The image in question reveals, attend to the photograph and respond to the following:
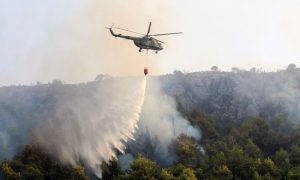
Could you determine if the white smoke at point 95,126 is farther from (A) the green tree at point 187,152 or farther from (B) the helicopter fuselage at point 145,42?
(B) the helicopter fuselage at point 145,42

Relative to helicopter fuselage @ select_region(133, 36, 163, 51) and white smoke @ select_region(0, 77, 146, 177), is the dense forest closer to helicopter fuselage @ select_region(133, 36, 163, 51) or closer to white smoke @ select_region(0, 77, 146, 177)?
white smoke @ select_region(0, 77, 146, 177)

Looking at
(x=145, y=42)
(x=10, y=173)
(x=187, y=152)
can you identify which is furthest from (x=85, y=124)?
(x=145, y=42)

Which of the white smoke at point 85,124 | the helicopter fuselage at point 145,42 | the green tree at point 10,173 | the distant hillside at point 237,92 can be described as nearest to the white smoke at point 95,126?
the white smoke at point 85,124

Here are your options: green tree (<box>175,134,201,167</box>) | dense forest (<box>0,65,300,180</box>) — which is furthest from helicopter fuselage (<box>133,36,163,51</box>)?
green tree (<box>175,134,201,167</box>)

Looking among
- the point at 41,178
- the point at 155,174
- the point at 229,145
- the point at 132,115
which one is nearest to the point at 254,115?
the point at 229,145

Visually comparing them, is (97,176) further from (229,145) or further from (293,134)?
(293,134)

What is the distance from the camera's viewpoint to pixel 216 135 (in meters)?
99.8

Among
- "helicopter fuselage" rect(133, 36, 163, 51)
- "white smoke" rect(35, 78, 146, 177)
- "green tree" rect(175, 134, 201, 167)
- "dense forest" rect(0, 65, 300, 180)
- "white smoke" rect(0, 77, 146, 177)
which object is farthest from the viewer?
"white smoke" rect(0, 77, 146, 177)

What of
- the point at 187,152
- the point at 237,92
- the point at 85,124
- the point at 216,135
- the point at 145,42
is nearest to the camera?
the point at 145,42

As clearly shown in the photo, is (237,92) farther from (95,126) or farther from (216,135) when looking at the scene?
(95,126)

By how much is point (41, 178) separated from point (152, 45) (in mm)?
24966

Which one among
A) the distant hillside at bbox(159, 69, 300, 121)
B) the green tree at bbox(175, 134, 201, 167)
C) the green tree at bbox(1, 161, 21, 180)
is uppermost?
the distant hillside at bbox(159, 69, 300, 121)

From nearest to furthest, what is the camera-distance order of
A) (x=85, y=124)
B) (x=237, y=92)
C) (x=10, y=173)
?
(x=10, y=173)
(x=85, y=124)
(x=237, y=92)

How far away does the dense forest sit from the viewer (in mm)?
83062
